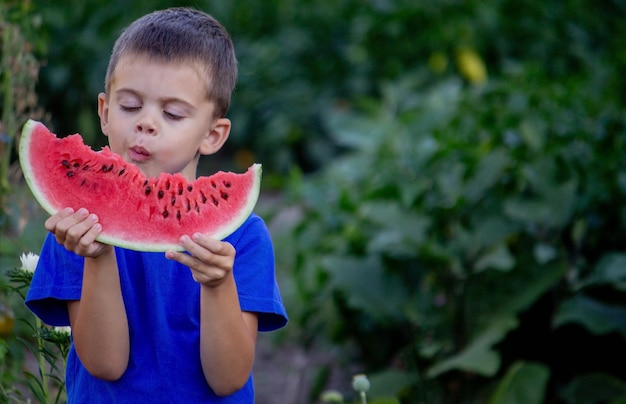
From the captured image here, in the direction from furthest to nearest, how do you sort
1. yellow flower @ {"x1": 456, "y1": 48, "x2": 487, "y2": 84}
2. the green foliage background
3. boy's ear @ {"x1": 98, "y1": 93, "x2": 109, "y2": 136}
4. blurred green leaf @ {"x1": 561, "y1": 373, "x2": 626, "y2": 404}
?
1. yellow flower @ {"x1": 456, "y1": 48, "x2": 487, "y2": 84}
2. the green foliage background
3. blurred green leaf @ {"x1": 561, "y1": 373, "x2": 626, "y2": 404}
4. boy's ear @ {"x1": 98, "y1": 93, "x2": 109, "y2": 136}

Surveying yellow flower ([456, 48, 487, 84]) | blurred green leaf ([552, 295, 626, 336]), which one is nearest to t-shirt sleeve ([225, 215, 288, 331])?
blurred green leaf ([552, 295, 626, 336])

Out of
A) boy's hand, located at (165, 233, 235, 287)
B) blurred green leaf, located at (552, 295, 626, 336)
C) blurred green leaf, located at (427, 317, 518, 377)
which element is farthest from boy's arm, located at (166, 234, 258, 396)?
blurred green leaf, located at (552, 295, 626, 336)

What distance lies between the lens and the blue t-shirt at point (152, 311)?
6.25 feet

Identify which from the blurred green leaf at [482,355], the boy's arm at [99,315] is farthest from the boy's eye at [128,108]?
the blurred green leaf at [482,355]

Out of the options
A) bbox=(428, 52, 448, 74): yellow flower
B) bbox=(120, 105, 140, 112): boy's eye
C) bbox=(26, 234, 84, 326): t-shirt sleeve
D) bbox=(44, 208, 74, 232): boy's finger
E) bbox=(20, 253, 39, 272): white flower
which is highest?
bbox=(428, 52, 448, 74): yellow flower

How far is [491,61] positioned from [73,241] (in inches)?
277

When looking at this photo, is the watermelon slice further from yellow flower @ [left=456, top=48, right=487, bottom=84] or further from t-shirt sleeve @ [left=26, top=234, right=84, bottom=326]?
yellow flower @ [left=456, top=48, right=487, bottom=84]

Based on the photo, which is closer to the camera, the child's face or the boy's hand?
the boy's hand

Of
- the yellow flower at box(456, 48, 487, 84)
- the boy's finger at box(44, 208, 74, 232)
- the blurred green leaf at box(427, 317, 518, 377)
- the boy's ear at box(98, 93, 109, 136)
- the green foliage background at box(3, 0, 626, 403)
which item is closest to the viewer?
the boy's finger at box(44, 208, 74, 232)

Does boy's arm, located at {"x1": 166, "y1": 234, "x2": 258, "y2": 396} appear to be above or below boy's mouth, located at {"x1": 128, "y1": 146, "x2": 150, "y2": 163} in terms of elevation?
below

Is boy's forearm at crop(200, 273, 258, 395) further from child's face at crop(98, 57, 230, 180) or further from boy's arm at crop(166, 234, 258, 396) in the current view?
child's face at crop(98, 57, 230, 180)

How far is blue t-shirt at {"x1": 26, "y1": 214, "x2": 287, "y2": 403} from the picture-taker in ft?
6.25

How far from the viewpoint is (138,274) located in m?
1.96

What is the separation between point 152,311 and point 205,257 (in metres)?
0.27
